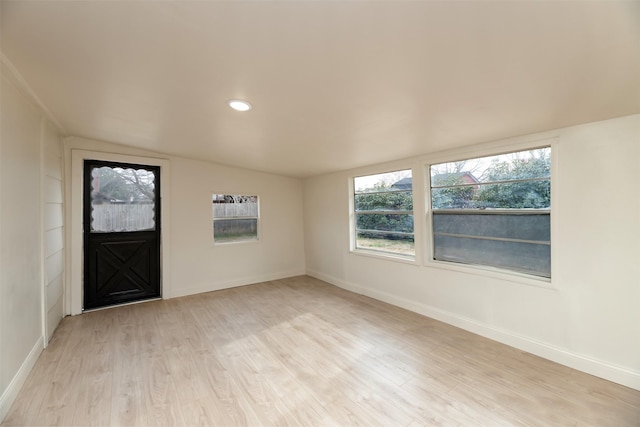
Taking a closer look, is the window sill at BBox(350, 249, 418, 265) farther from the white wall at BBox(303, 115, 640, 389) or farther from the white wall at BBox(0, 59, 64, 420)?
the white wall at BBox(0, 59, 64, 420)

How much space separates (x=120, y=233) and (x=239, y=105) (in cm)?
318

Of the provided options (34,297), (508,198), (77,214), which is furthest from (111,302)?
→ (508,198)

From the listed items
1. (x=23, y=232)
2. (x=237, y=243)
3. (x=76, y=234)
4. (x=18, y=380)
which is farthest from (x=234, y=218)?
(x=18, y=380)

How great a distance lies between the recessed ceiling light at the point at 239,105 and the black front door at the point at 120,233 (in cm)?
280

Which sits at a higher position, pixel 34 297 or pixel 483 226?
pixel 483 226

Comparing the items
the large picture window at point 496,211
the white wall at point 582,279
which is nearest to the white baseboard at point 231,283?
the large picture window at point 496,211

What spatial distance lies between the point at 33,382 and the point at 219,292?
8.34 ft

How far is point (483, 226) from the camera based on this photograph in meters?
3.03

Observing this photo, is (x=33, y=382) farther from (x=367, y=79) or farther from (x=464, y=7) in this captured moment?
(x=464, y=7)

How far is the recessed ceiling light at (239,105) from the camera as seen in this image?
222 centimetres

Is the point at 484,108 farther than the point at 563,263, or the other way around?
the point at 563,263

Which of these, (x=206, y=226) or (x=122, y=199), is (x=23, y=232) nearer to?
(x=122, y=199)

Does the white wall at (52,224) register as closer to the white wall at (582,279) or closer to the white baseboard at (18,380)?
the white baseboard at (18,380)

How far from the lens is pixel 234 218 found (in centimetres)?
A: 506
